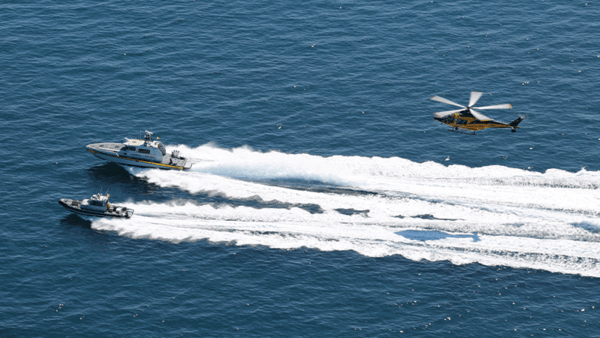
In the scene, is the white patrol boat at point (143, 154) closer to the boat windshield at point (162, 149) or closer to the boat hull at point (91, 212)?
the boat windshield at point (162, 149)

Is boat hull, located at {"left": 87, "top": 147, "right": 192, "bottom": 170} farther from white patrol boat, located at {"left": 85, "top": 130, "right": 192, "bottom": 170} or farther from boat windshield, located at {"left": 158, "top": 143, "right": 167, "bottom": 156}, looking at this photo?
boat windshield, located at {"left": 158, "top": 143, "right": 167, "bottom": 156}

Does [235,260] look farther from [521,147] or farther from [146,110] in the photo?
[521,147]

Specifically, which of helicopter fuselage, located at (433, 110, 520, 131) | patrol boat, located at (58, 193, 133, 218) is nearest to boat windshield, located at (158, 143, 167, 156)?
patrol boat, located at (58, 193, 133, 218)

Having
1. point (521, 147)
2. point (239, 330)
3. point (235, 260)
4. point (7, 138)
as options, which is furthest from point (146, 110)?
point (521, 147)

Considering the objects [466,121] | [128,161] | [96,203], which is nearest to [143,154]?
[128,161]

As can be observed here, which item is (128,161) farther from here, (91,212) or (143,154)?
(91,212)
